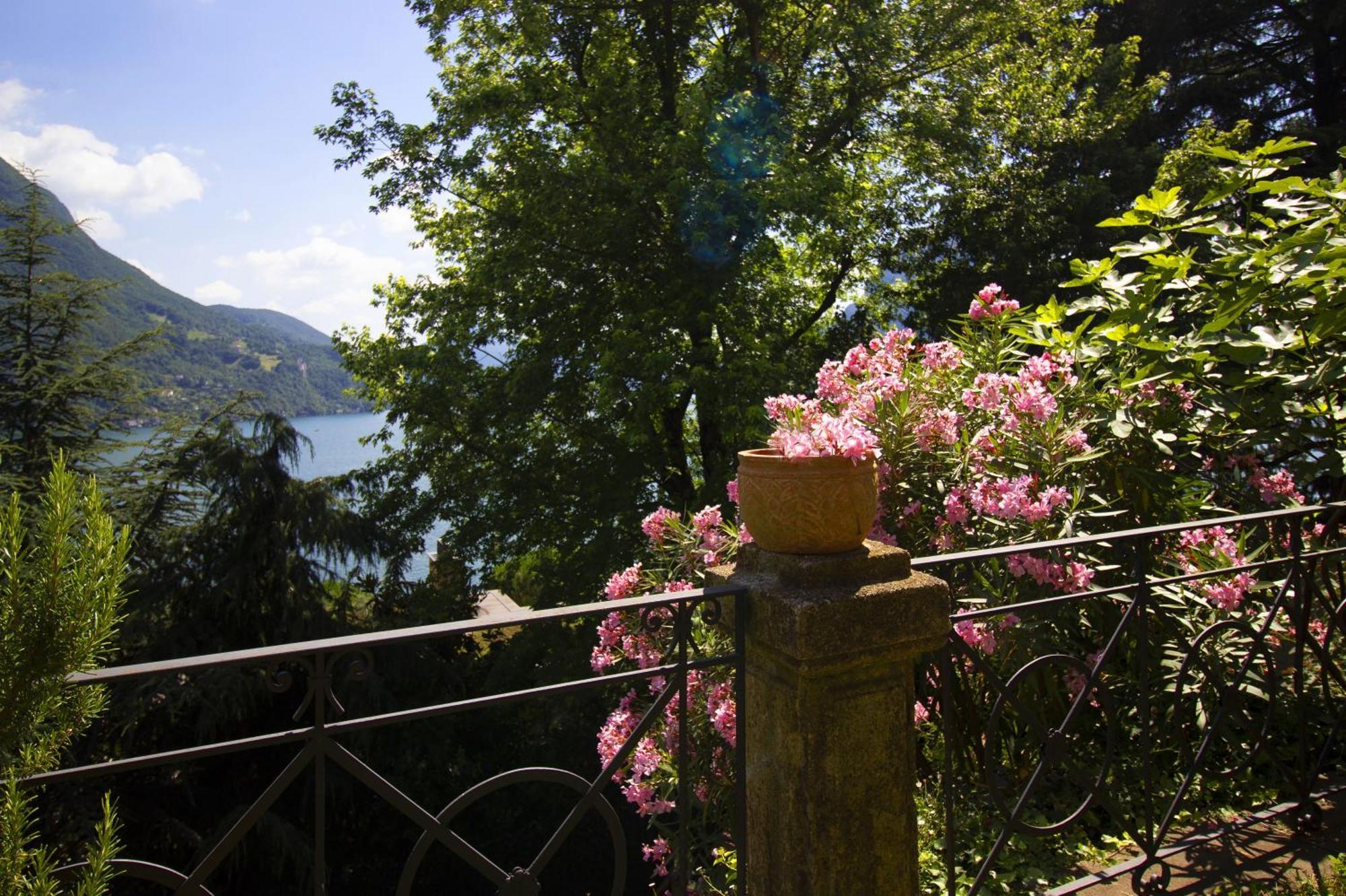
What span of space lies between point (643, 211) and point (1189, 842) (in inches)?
358

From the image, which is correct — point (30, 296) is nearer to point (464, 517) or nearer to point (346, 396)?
point (346, 396)

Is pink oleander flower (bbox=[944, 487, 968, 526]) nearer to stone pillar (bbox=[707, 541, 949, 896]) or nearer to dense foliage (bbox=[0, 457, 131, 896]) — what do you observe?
stone pillar (bbox=[707, 541, 949, 896])

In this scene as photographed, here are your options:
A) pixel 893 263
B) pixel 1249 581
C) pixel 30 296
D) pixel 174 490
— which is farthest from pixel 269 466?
pixel 1249 581

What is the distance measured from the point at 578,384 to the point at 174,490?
524 centimetres

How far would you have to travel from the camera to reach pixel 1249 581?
9.50ft

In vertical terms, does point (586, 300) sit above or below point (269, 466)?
above

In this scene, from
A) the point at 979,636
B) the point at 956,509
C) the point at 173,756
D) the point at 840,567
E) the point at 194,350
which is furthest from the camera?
the point at 194,350

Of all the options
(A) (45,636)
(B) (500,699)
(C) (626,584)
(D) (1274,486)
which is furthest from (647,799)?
(D) (1274,486)

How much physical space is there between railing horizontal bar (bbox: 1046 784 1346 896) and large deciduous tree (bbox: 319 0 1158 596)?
692cm

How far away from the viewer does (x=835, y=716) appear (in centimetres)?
176

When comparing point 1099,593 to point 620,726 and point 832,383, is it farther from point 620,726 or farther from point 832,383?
point 620,726

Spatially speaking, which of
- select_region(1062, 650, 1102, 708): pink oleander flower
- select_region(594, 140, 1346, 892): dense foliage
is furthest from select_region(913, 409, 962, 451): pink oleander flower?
select_region(1062, 650, 1102, 708): pink oleander flower

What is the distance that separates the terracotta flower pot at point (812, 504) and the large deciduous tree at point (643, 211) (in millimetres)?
7540

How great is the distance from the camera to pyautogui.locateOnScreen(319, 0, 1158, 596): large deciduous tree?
395 inches
